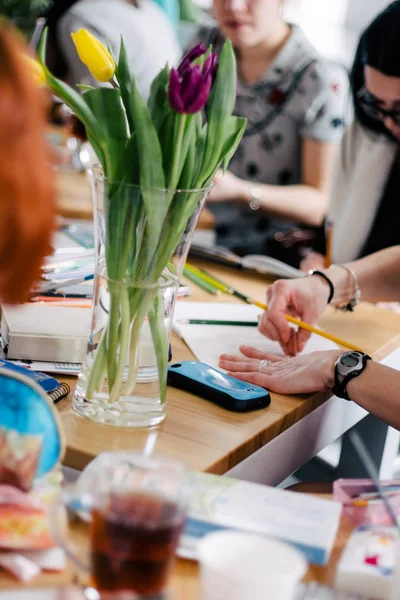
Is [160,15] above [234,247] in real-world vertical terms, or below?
above

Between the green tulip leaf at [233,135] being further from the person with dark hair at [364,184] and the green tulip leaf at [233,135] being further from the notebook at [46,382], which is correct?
the person with dark hair at [364,184]

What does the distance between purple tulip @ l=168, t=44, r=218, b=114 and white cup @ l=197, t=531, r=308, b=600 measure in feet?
1.25

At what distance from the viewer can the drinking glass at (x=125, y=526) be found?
0.55 metres

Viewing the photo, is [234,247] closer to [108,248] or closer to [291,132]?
[291,132]

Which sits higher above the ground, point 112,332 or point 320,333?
point 112,332

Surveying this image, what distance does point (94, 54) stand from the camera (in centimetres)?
77

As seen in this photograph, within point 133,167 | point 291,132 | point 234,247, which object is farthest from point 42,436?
point 291,132

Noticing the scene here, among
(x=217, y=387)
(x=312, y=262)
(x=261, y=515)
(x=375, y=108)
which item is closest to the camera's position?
(x=261, y=515)

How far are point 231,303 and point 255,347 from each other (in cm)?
18

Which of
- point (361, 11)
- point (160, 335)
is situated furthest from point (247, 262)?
point (361, 11)

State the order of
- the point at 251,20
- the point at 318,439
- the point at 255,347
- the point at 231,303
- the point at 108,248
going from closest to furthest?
1. the point at 108,248
2. the point at 318,439
3. the point at 255,347
4. the point at 231,303
5. the point at 251,20

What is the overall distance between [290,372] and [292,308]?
0.76ft

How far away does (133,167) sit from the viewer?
30.3 inches

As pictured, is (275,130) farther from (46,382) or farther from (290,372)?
(46,382)
